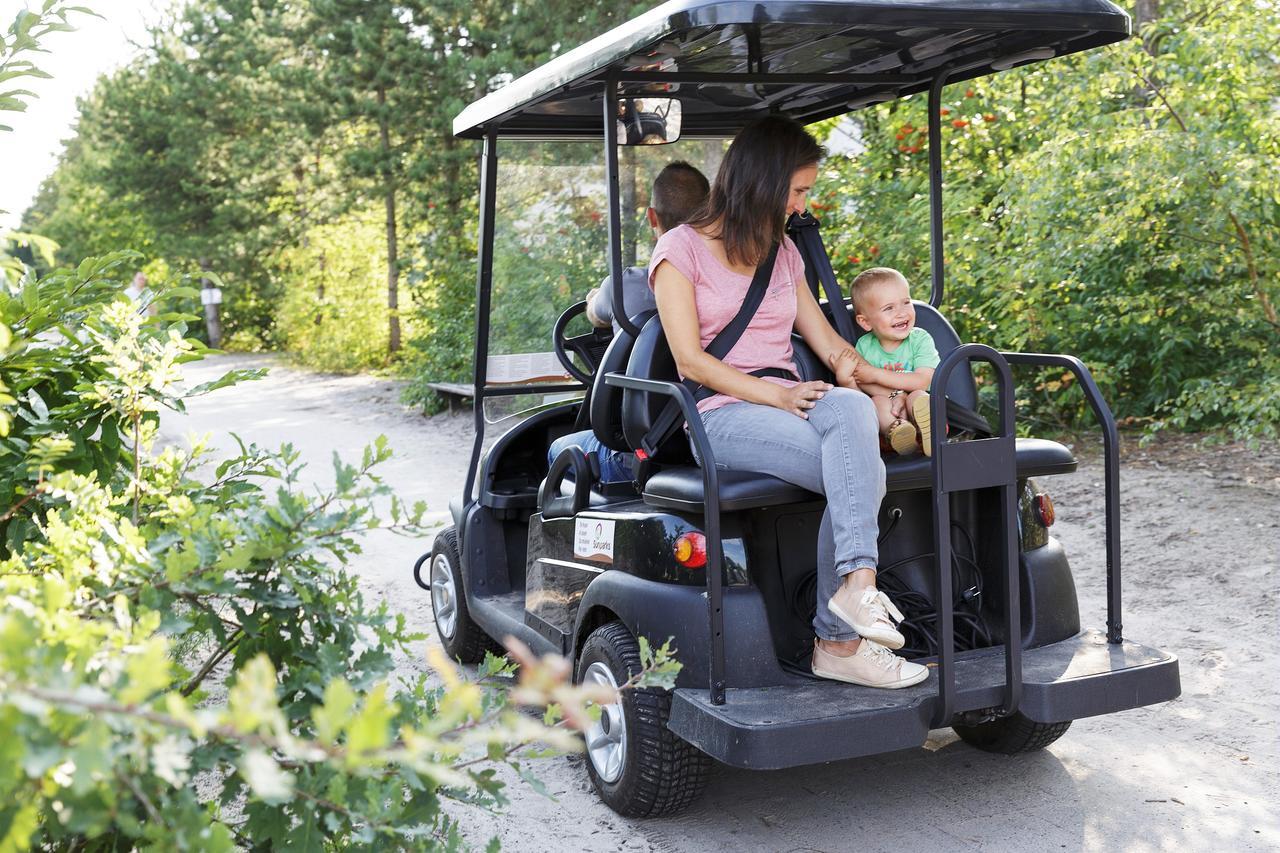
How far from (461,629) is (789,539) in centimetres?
184

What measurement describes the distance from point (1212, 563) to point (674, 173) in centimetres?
320

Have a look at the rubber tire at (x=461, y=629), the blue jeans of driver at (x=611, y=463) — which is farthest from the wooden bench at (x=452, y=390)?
the blue jeans of driver at (x=611, y=463)

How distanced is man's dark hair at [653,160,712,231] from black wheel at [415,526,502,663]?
1.51 m

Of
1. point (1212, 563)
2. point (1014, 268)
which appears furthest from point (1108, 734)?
point (1014, 268)

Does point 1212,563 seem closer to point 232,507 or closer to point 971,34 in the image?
point 971,34

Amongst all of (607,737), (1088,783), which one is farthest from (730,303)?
(1088,783)

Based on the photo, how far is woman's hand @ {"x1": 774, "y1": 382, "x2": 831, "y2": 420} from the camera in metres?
3.54

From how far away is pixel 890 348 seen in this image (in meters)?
3.98

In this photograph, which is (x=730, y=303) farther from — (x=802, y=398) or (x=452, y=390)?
(x=452, y=390)

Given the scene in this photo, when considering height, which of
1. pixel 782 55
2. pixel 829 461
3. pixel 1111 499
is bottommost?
pixel 1111 499

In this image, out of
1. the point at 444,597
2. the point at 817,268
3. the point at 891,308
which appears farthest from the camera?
the point at 444,597

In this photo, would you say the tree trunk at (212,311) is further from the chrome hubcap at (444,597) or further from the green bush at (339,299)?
the chrome hubcap at (444,597)

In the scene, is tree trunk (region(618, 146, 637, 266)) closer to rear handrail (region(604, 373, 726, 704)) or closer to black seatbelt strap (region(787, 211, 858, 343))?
black seatbelt strap (region(787, 211, 858, 343))

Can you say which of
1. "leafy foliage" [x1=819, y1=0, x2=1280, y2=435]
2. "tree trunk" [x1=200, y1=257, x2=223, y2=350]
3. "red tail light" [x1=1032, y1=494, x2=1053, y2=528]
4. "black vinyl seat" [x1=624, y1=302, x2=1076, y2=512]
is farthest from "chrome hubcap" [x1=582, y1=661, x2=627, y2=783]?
"tree trunk" [x1=200, y1=257, x2=223, y2=350]
